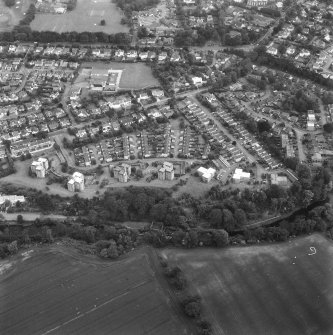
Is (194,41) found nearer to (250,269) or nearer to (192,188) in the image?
(192,188)

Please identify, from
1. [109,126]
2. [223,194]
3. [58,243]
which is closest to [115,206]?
[58,243]

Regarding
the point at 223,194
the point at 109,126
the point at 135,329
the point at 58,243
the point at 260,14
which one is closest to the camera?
the point at 135,329

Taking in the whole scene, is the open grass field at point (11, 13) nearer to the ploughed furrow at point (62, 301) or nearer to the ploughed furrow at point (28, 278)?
the ploughed furrow at point (28, 278)

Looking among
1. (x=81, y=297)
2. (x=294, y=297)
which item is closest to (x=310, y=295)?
(x=294, y=297)

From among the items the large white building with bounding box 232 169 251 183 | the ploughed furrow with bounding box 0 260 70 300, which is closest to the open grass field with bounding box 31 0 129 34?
the large white building with bounding box 232 169 251 183

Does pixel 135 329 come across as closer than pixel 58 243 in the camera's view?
Yes

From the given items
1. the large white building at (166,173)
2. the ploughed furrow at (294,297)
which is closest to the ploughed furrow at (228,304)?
the ploughed furrow at (294,297)
